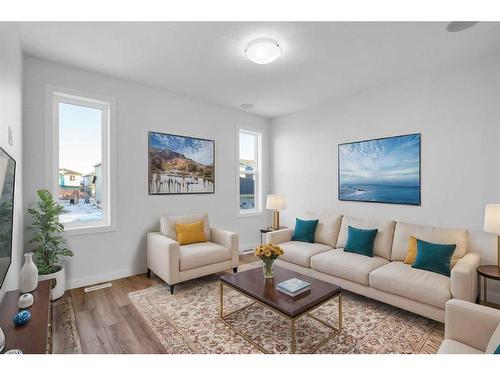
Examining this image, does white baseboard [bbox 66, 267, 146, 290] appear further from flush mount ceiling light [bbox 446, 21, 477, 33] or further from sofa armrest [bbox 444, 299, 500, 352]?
flush mount ceiling light [bbox 446, 21, 477, 33]

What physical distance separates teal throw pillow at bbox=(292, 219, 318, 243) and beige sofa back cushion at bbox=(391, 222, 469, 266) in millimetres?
1067

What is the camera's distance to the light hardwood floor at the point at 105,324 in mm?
1962

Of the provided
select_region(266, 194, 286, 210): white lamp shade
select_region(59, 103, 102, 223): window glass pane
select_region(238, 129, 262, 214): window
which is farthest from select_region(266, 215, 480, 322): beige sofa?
select_region(59, 103, 102, 223): window glass pane

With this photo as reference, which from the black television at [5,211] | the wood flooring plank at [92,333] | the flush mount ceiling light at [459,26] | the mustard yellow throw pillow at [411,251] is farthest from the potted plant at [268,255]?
the flush mount ceiling light at [459,26]

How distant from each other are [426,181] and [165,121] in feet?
12.0

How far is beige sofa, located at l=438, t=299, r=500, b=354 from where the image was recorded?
1351mm

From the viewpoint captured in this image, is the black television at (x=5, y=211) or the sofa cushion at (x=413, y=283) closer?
the black television at (x=5, y=211)

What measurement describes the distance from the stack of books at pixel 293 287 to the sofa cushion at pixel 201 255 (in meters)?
1.28

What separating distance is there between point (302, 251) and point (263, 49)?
7.88 ft

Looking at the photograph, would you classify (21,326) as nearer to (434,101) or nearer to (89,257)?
(89,257)

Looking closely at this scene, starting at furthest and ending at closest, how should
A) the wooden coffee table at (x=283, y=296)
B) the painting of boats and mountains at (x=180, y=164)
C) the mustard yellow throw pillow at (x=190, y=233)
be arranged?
the painting of boats and mountains at (x=180, y=164), the mustard yellow throw pillow at (x=190, y=233), the wooden coffee table at (x=283, y=296)

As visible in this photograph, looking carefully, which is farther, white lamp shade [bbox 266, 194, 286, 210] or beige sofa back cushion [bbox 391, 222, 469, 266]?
white lamp shade [bbox 266, 194, 286, 210]

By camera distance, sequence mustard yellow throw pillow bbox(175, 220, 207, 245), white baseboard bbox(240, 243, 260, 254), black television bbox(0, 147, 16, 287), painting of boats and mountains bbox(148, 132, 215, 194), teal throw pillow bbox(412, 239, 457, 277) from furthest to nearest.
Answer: white baseboard bbox(240, 243, 260, 254) → painting of boats and mountains bbox(148, 132, 215, 194) → mustard yellow throw pillow bbox(175, 220, 207, 245) → teal throw pillow bbox(412, 239, 457, 277) → black television bbox(0, 147, 16, 287)

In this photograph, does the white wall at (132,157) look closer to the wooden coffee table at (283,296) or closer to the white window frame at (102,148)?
the white window frame at (102,148)
